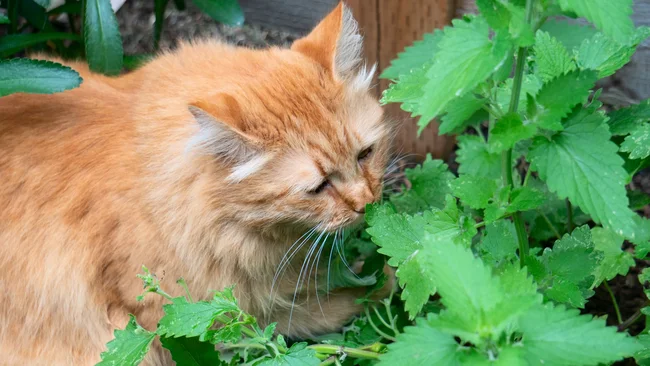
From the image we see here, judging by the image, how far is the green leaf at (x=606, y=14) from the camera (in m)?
1.24

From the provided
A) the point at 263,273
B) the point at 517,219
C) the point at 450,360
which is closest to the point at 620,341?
the point at 450,360

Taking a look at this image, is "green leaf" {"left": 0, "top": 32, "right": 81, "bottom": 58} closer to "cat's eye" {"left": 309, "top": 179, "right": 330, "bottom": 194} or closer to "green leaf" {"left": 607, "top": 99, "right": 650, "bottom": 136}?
"cat's eye" {"left": 309, "top": 179, "right": 330, "bottom": 194}

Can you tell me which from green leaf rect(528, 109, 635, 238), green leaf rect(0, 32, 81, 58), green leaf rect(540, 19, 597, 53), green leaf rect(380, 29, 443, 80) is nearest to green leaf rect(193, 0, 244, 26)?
green leaf rect(0, 32, 81, 58)

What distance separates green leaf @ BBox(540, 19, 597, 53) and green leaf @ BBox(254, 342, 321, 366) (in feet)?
4.24

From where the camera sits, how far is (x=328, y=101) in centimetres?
188

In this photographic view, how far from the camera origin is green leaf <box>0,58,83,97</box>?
202 cm

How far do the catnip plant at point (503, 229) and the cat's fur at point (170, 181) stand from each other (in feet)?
0.64

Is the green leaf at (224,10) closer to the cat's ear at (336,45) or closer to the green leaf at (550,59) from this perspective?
the cat's ear at (336,45)

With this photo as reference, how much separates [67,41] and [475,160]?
6.74 feet

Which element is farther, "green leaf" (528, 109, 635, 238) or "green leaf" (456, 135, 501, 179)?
"green leaf" (456, 135, 501, 179)

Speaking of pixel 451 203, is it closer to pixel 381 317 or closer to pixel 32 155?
pixel 381 317

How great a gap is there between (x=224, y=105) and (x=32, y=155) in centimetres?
65

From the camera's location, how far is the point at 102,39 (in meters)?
2.55

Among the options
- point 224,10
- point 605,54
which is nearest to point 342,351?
point 605,54
